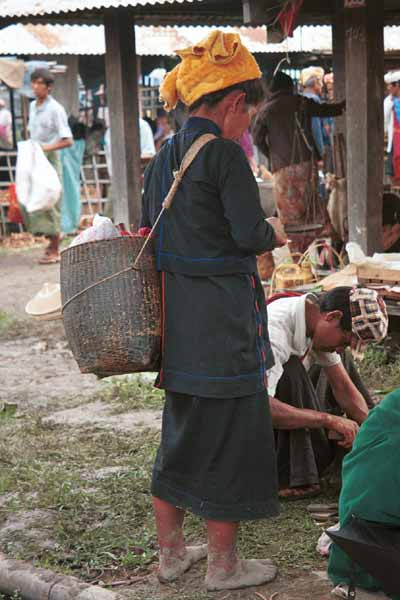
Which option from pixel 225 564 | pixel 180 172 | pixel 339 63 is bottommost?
pixel 225 564

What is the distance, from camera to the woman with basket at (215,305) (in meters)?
3.42

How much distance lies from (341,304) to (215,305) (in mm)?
874

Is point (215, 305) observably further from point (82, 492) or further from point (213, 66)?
point (82, 492)

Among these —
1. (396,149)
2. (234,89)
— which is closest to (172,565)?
(234,89)

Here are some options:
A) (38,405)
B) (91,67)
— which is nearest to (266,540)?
(38,405)

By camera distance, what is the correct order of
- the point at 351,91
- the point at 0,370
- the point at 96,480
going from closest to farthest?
the point at 96,480 → the point at 351,91 → the point at 0,370

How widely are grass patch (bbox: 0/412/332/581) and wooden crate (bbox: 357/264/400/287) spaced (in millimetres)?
1951

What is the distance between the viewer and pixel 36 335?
8.56m

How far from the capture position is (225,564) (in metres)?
3.60

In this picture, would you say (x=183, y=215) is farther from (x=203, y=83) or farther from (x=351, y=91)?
(x=351, y=91)

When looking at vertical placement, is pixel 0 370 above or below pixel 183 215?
below

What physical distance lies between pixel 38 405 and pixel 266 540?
2.73 m

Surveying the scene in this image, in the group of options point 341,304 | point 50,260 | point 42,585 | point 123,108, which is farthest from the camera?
point 50,260

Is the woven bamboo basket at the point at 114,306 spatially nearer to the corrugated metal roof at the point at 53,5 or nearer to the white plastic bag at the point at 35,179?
the corrugated metal roof at the point at 53,5
